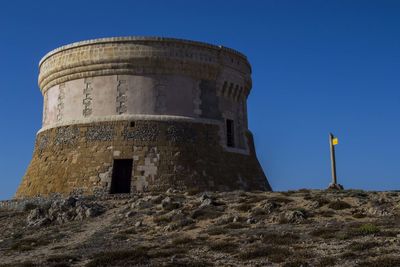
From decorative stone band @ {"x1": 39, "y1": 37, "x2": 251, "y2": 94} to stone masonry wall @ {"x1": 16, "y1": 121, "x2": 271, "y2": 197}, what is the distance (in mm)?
2999

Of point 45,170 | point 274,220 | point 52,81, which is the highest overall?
point 52,81

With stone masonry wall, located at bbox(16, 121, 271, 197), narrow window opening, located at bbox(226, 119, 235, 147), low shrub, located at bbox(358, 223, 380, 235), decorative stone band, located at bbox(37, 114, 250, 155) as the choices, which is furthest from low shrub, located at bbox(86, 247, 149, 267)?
narrow window opening, located at bbox(226, 119, 235, 147)

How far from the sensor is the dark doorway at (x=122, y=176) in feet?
83.5

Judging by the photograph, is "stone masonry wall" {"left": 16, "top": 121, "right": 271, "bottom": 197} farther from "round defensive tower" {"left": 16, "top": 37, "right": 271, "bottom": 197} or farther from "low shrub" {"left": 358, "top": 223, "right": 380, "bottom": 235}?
"low shrub" {"left": 358, "top": 223, "right": 380, "bottom": 235}

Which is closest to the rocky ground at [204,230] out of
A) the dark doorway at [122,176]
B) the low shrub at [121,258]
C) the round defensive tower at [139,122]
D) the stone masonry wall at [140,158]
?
the low shrub at [121,258]

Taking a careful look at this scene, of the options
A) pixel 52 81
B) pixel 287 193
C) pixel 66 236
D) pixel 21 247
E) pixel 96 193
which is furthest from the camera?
pixel 52 81

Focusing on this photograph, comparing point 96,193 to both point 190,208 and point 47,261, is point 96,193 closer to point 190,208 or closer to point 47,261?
point 190,208

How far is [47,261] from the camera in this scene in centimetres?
1373

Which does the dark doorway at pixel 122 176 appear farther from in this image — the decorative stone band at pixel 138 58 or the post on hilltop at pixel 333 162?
the post on hilltop at pixel 333 162

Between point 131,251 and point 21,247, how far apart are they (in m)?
5.02

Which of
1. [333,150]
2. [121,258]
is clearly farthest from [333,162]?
[121,258]

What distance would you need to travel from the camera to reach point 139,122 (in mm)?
25797

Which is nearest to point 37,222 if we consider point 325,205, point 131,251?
point 131,251

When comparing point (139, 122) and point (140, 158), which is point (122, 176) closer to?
point (140, 158)
